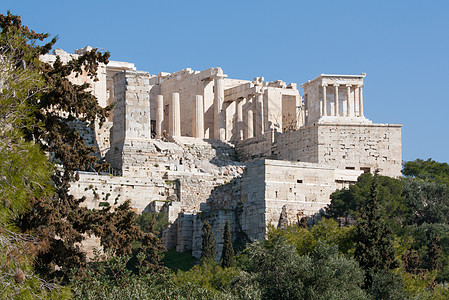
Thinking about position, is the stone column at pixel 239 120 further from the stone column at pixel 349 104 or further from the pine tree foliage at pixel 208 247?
the pine tree foliage at pixel 208 247

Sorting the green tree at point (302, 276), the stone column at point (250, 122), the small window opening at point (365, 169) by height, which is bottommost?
the green tree at point (302, 276)

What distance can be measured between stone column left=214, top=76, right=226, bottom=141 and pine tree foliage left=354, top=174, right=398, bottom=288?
29.5m

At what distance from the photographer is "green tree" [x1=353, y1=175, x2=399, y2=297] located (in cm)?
3847

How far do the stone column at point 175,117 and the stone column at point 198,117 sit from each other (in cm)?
118

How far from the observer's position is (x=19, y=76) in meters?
24.1

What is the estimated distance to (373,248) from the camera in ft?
128

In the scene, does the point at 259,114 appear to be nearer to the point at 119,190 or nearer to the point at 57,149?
the point at 119,190

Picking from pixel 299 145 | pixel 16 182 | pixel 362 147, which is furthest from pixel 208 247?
pixel 16 182

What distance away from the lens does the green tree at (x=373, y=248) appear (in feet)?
126

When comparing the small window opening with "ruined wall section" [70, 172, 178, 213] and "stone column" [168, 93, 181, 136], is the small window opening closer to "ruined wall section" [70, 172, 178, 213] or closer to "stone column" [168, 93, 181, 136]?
"ruined wall section" [70, 172, 178, 213]

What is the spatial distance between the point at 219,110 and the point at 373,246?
106ft

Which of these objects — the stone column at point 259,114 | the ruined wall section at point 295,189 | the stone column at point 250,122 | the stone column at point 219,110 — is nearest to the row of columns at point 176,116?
the stone column at point 219,110

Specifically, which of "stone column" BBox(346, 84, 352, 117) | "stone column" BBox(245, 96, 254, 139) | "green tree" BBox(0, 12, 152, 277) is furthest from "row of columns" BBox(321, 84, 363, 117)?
"green tree" BBox(0, 12, 152, 277)

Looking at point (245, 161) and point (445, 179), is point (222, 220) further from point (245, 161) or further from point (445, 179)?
point (445, 179)
